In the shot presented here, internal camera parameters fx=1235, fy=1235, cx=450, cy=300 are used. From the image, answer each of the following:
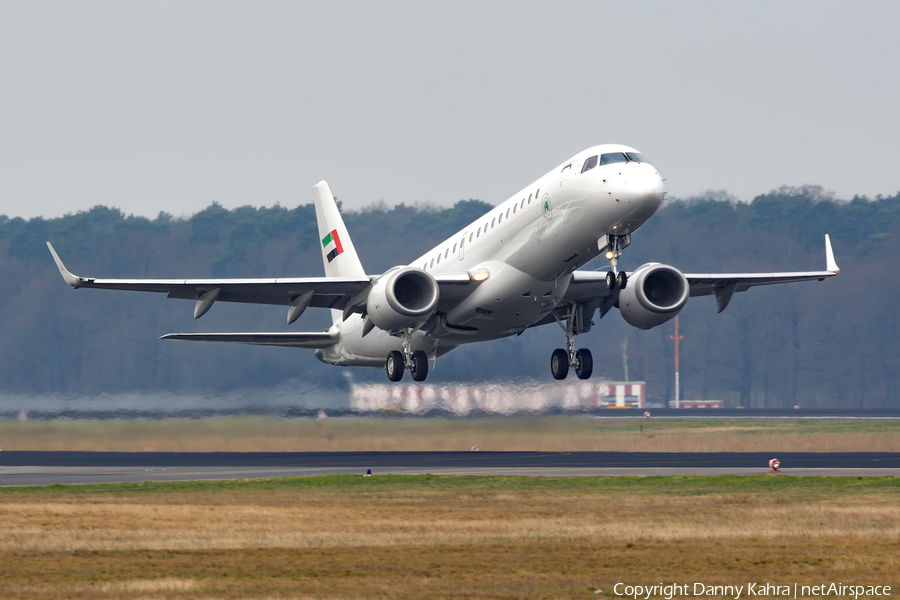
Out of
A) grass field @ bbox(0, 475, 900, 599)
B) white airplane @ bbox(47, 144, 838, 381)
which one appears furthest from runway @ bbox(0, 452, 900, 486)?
white airplane @ bbox(47, 144, 838, 381)

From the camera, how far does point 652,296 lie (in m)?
36.2

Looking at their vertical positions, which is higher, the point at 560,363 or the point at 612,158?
the point at 612,158

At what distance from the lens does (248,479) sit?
106 feet

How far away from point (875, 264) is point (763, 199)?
11.4m

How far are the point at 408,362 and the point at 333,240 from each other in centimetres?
1139

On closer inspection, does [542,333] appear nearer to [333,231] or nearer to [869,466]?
[333,231]

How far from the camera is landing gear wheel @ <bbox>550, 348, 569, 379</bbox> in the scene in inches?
1517

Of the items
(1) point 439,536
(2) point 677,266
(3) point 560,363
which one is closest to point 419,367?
(3) point 560,363

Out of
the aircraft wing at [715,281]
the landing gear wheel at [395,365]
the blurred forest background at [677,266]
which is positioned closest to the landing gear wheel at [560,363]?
the aircraft wing at [715,281]

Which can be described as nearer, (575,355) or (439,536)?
(439,536)

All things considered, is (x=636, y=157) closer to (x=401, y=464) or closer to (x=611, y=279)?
(x=611, y=279)

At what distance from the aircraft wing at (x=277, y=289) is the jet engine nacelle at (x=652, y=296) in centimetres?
503

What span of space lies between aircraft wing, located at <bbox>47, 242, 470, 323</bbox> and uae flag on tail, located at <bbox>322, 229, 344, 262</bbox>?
8.48 m

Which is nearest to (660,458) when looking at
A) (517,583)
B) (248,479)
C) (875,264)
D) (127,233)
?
(248,479)
